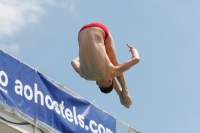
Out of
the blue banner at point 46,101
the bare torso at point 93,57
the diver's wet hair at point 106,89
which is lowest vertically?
the diver's wet hair at point 106,89

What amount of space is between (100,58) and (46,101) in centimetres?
875

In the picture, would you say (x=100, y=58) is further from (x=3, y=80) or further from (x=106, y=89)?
(x=3, y=80)

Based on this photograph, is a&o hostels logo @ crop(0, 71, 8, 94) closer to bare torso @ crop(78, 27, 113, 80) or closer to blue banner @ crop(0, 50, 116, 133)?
blue banner @ crop(0, 50, 116, 133)

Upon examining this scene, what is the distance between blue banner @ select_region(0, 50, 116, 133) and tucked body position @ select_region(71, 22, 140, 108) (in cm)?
715

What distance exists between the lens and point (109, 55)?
12664 millimetres

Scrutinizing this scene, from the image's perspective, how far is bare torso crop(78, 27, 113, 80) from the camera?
12172 mm

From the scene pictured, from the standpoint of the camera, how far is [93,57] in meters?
12.2

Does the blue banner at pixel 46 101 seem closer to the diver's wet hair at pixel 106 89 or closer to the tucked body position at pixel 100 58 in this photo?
the diver's wet hair at pixel 106 89

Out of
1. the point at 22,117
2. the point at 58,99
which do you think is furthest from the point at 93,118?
the point at 22,117

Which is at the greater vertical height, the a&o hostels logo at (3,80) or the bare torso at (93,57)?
the a&o hostels logo at (3,80)

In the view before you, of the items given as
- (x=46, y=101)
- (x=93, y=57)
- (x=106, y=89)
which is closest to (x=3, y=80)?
(x=46, y=101)

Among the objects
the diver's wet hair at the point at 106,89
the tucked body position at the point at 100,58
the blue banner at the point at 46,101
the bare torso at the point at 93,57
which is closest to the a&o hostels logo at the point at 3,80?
the blue banner at the point at 46,101

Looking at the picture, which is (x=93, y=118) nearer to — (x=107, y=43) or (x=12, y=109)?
(x=12, y=109)

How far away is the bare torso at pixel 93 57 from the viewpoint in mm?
12172
